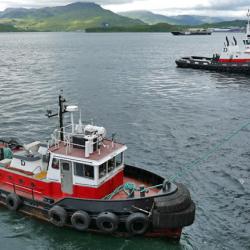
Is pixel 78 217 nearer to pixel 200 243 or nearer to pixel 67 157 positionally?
pixel 67 157

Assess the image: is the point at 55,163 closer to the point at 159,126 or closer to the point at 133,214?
the point at 133,214

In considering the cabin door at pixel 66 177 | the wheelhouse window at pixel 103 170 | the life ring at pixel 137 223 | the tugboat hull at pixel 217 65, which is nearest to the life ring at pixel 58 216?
the cabin door at pixel 66 177

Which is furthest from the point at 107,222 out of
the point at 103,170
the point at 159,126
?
the point at 159,126

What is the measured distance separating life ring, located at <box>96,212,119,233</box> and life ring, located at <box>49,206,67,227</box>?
182 cm

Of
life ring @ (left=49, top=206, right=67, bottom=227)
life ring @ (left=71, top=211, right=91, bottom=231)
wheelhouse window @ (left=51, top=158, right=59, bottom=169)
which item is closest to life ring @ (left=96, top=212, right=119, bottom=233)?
life ring @ (left=71, top=211, right=91, bottom=231)

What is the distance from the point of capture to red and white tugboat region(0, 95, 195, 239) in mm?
18188

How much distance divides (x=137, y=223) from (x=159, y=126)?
21403mm

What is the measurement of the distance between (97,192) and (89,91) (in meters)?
39.3

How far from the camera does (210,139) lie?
35.1 meters

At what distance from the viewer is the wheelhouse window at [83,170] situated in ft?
61.4

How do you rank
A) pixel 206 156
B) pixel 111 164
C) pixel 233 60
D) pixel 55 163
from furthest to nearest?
pixel 233 60
pixel 206 156
pixel 111 164
pixel 55 163

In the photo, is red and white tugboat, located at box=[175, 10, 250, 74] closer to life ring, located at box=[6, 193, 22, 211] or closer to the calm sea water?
the calm sea water

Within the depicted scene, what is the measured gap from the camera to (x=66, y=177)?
1931 centimetres

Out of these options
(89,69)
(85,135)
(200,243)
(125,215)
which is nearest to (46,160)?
(85,135)
